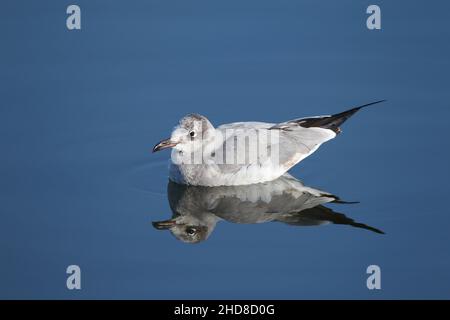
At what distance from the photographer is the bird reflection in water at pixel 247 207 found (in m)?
9.45

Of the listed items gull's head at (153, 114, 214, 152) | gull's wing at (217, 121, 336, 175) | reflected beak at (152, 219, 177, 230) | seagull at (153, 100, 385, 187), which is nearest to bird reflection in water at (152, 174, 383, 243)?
reflected beak at (152, 219, 177, 230)

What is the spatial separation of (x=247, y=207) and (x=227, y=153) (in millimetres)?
855

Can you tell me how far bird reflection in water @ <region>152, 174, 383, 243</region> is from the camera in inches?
372

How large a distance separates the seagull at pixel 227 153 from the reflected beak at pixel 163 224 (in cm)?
107

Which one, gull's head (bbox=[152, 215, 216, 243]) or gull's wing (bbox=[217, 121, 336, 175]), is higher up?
gull's wing (bbox=[217, 121, 336, 175])

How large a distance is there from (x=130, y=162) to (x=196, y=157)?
37.8 inches

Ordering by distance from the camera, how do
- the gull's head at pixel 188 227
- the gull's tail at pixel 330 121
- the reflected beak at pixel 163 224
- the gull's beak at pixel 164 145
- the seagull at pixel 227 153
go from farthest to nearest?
the gull's tail at pixel 330 121 → the seagull at pixel 227 153 → the gull's beak at pixel 164 145 → the reflected beak at pixel 163 224 → the gull's head at pixel 188 227

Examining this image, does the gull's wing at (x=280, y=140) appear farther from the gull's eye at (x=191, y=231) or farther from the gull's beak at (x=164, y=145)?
the gull's eye at (x=191, y=231)

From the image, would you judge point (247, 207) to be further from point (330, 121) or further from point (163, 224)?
point (330, 121)

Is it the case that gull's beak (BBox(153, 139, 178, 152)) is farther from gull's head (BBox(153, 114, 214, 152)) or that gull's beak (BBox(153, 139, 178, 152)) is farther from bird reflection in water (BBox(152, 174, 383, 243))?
bird reflection in water (BBox(152, 174, 383, 243))

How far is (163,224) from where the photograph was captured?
9461 millimetres

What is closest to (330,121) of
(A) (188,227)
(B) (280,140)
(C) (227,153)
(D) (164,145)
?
(B) (280,140)

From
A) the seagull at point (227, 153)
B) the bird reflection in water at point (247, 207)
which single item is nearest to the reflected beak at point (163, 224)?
the bird reflection in water at point (247, 207)

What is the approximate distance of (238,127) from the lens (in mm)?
10766
